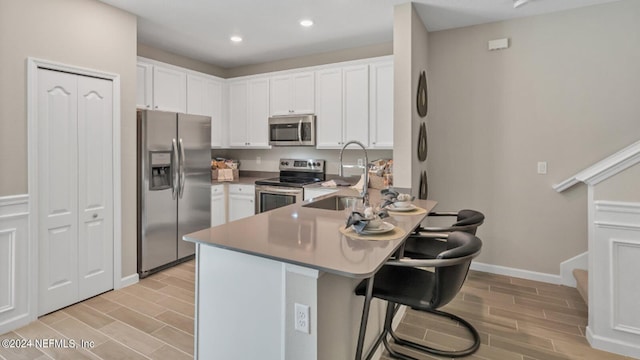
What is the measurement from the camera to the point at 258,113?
490cm

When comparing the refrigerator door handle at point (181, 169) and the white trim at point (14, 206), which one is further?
the refrigerator door handle at point (181, 169)

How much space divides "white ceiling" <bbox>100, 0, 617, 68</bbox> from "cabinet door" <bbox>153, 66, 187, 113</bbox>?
39 cm

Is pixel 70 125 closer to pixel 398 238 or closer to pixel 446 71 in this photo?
pixel 398 238

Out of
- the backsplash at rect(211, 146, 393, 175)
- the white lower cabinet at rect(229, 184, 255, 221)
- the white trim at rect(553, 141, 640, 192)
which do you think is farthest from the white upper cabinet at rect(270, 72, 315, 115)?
the white trim at rect(553, 141, 640, 192)

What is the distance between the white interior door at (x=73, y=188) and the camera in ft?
8.87

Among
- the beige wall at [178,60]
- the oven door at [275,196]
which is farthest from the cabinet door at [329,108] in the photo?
the beige wall at [178,60]

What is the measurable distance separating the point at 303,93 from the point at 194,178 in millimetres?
1765

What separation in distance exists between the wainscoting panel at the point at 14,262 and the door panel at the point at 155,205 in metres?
1.02

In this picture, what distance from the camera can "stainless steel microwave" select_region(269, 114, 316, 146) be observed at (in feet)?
14.6

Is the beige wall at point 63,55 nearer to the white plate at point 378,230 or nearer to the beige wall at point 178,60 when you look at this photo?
the beige wall at point 178,60

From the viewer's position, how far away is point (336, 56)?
4621 mm

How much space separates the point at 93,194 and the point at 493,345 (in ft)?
11.3

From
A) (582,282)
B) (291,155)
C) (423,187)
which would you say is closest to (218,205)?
(291,155)

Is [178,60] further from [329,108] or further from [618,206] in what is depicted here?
[618,206]
